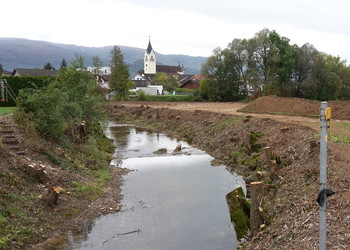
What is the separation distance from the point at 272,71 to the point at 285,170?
143 ft

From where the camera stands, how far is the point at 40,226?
998 centimetres

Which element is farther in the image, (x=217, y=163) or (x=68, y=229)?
(x=217, y=163)

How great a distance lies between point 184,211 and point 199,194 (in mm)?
2006

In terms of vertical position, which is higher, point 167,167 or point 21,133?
point 21,133

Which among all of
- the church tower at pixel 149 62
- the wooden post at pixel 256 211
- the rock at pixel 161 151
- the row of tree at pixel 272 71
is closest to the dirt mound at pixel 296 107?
the rock at pixel 161 151

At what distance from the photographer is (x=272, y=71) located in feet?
180

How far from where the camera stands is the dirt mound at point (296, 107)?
2780cm

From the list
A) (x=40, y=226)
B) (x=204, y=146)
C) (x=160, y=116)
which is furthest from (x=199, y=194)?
(x=160, y=116)

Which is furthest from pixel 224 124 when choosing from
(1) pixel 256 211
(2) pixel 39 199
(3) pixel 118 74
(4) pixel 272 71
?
(3) pixel 118 74

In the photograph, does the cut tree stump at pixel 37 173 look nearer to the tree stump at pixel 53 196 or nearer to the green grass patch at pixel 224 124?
the tree stump at pixel 53 196

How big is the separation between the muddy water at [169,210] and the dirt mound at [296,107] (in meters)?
13.1

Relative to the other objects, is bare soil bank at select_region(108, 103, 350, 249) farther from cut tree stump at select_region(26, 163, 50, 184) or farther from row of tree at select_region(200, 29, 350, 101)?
row of tree at select_region(200, 29, 350, 101)

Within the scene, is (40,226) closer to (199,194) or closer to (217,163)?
(199,194)

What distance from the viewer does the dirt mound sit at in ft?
91.2
